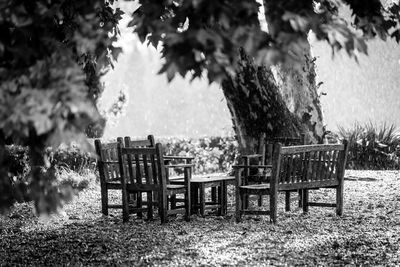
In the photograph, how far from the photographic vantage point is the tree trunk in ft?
36.2

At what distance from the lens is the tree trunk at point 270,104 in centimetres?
1102

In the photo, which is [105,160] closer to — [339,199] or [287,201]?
[287,201]

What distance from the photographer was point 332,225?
8.01 metres

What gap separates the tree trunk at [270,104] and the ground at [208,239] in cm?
207

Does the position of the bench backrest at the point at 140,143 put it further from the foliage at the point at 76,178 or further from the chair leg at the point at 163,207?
the foliage at the point at 76,178

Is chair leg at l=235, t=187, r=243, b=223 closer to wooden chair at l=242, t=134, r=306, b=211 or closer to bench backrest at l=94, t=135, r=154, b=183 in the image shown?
wooden chair at l=242, t=134, r=306, b=211

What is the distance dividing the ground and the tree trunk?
2.07 m

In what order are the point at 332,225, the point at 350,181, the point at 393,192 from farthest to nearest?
the point at 350,181 < the point at 393,192 < the point at 332,225

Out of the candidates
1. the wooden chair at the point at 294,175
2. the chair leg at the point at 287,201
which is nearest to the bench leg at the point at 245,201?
the wooden chair at the point at 294,175

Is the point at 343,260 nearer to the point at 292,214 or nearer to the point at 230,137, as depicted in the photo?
the point at 292,214

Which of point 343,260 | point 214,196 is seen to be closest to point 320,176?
point 214,196

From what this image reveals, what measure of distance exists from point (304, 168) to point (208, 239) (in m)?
1.89

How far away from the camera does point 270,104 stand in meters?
11.2

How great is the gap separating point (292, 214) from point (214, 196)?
1086 millimetres
